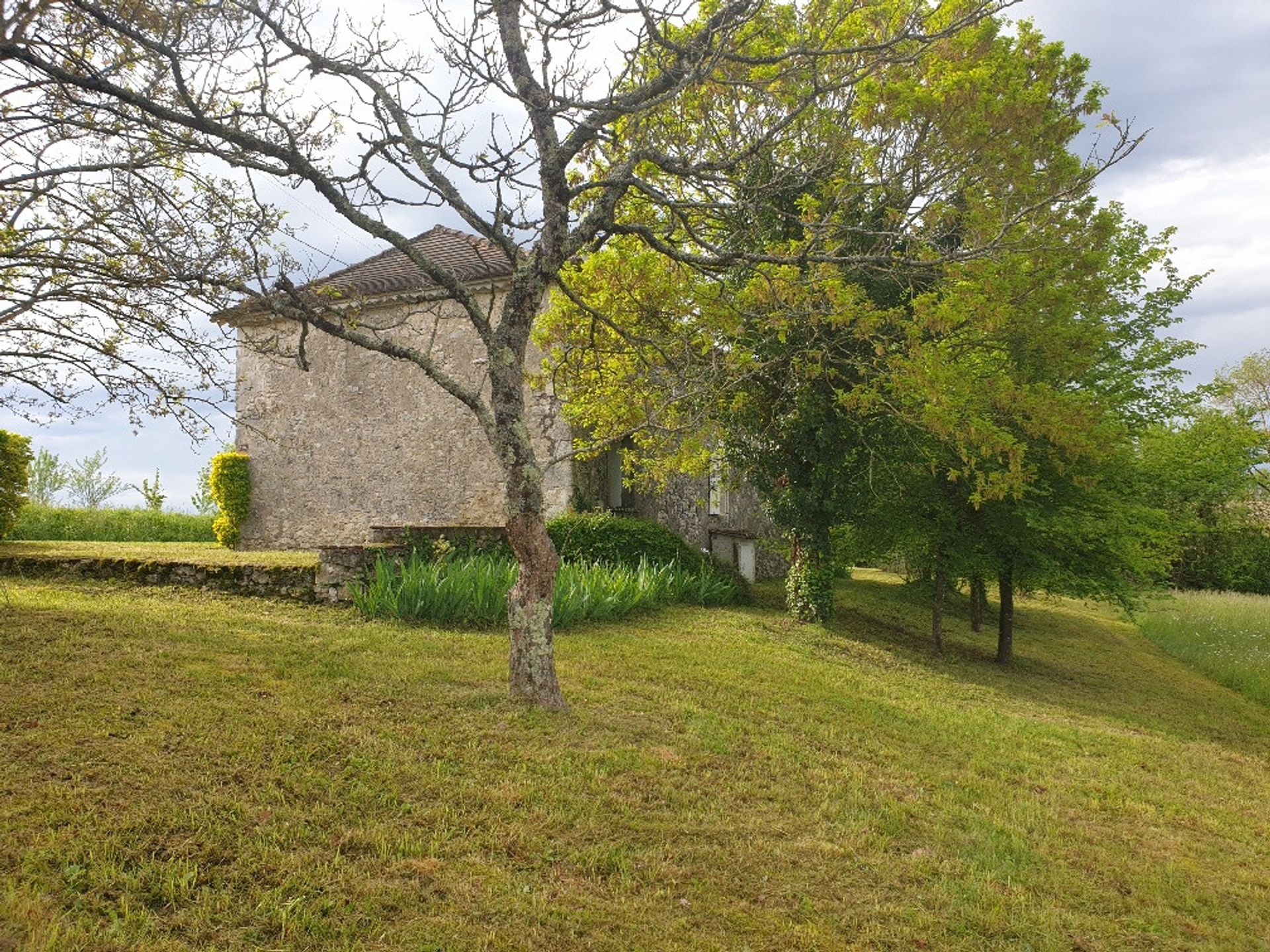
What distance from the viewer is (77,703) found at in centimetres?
584

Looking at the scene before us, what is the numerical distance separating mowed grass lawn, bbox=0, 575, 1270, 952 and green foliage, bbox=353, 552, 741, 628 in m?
0.64

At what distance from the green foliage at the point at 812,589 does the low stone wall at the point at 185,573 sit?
25.6 feet

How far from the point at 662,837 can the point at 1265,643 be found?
18.8 metres

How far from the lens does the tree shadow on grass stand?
1160cm

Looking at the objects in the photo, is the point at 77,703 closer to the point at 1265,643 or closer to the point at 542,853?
the point at 542,853

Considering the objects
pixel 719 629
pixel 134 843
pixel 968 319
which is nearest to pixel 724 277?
pixel 968 319

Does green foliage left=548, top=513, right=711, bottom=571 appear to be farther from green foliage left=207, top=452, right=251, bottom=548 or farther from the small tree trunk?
green foliage left=207, top=452, right=251, bottom=548

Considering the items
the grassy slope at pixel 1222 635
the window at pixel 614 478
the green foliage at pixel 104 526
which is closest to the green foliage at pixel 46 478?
the green foliage at pixel 104 526

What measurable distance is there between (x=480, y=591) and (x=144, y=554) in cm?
638

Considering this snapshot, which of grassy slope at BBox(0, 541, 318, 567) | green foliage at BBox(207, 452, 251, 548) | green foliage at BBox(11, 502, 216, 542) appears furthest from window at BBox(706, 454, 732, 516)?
green foliage at BBox(11, 502, 216, 542)

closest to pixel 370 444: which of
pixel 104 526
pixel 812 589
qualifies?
pixel 104 526

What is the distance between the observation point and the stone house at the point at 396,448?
16703 mm

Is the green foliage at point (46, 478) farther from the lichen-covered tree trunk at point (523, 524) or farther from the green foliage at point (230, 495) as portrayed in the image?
Result: the lichen-covered tree trunk at point (523, 524)

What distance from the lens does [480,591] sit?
10.5 metres
